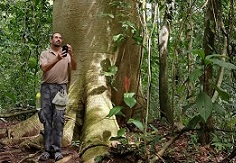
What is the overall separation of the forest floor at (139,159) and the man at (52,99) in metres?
0.17

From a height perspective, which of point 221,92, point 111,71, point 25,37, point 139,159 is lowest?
point 139,159

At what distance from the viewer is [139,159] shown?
379 cm

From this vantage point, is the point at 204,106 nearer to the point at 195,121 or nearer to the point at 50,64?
the point at 195,121

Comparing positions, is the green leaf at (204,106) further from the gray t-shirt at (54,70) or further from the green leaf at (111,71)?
the green leaf at (111,71)

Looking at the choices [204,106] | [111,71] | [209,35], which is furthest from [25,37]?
[204,106]

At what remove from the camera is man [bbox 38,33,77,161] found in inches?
172

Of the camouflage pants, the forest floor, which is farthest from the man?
the forest floor

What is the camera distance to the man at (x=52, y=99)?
438 centimetres

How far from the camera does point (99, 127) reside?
183 inches

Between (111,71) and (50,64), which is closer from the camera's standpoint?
(50,64)

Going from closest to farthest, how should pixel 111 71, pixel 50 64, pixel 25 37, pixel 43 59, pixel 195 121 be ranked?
1. pixel 195 121
2. pixel 50 64
3. pixel 43 59
4. pixel 111 71
5. pixel 25 37

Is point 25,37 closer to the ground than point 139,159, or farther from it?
farther from it

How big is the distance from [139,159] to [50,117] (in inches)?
49.9

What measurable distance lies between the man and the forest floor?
6.6 inches
